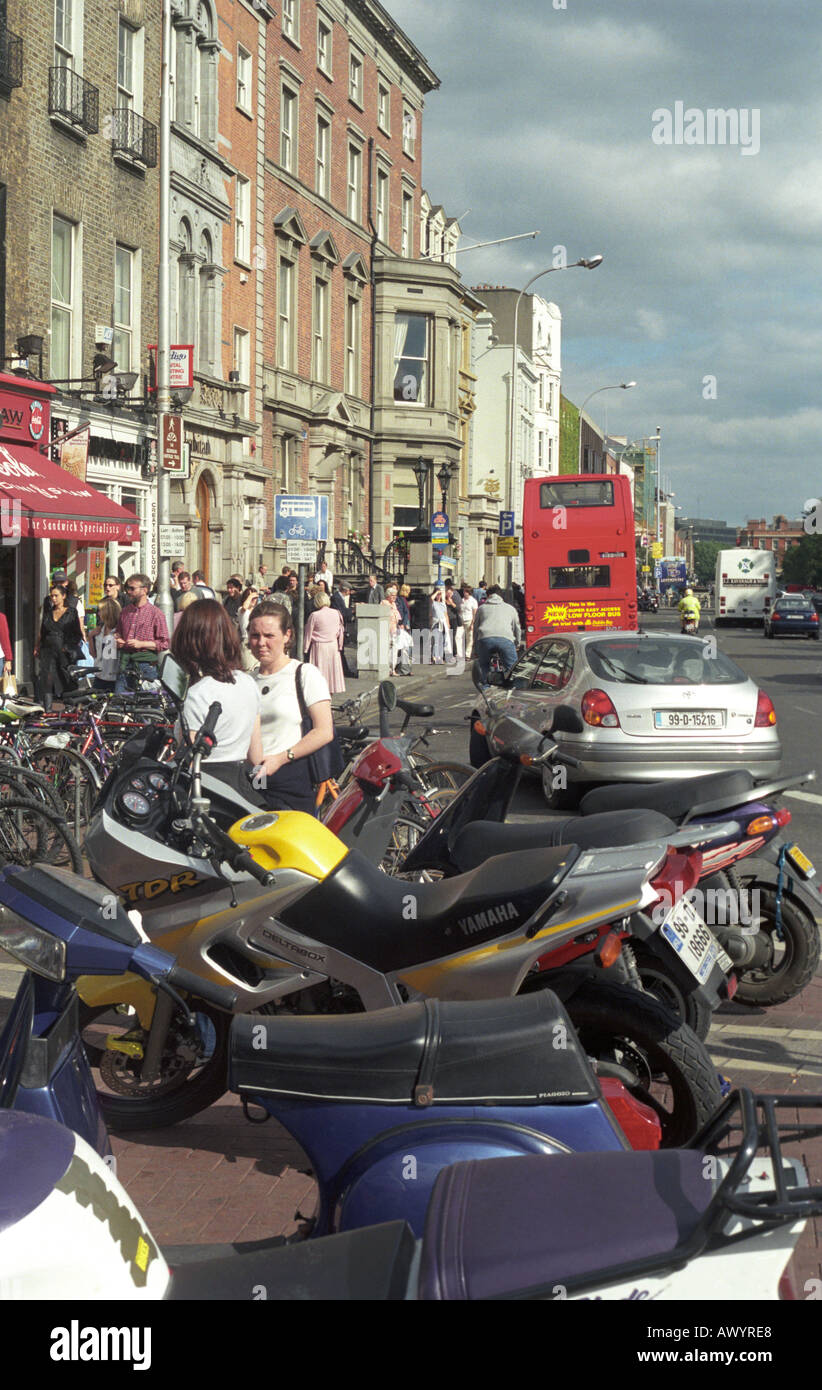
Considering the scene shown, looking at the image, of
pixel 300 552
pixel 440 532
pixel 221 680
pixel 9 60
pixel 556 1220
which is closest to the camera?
pixel 556 1220

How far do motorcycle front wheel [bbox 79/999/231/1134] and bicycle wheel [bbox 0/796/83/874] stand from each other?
3.80 metres

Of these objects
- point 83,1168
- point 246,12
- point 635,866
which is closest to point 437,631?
point 246,12

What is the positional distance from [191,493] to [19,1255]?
93.8 ft

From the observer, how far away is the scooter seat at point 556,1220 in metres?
1.85

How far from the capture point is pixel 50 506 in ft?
63.7

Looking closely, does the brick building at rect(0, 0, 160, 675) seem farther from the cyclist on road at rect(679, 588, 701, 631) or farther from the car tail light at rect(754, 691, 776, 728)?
the cyclist on road at rect(679, 588, 701, 631)

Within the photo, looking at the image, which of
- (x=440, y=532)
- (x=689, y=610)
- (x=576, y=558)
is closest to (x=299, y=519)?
(x=576, y=558)

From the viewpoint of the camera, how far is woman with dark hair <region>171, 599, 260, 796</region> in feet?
20.9

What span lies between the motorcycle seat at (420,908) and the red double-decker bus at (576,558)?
27.6 metres

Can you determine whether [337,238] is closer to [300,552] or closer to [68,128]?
[68,128]

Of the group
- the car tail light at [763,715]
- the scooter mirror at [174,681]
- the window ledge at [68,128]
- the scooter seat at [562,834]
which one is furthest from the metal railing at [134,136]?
the scooter seat at [562,834]

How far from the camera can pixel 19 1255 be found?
180 centimetres

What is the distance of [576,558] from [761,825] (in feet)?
90.1

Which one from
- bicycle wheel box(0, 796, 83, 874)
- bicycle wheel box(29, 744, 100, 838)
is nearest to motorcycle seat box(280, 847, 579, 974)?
bicycle wheel box(0, 796, 83, 874)
